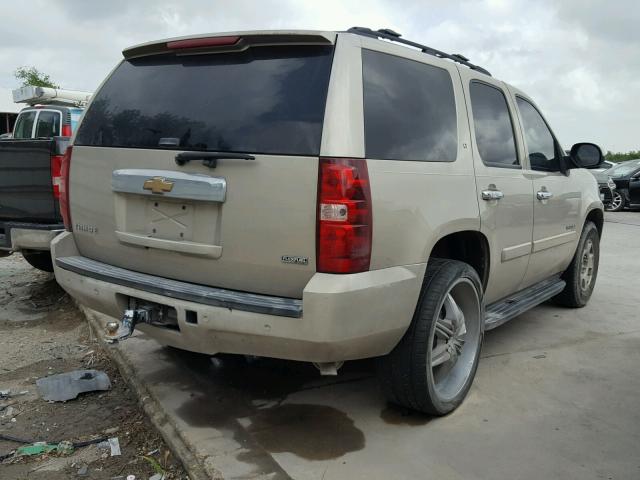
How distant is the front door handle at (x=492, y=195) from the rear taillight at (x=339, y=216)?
1.21 meters

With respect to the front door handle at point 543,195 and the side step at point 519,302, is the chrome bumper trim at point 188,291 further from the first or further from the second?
the front door handle at point 543,195

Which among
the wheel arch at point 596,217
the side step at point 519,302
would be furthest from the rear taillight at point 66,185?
the wheel arch at point 596,217

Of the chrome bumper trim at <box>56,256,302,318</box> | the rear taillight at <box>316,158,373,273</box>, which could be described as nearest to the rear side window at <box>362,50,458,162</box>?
the rear taillight at <box>316,158,373,273</box>

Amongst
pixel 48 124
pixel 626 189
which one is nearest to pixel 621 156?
pixel 626 189

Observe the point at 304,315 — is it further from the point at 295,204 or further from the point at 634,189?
the point at 634,189

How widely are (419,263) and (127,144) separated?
5.36ft

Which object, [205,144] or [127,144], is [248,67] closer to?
[205,144]

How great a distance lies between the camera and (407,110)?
9.93 feet

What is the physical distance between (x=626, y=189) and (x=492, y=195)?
579 inches

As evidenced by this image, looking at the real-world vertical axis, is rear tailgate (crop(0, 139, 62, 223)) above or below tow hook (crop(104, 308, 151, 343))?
above

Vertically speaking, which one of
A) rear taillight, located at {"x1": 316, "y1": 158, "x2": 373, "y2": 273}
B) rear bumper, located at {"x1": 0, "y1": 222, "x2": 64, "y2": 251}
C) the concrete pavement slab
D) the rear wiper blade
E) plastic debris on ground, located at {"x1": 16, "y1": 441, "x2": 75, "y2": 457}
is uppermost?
the rear wiper blade

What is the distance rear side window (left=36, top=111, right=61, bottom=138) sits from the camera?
1213 cm

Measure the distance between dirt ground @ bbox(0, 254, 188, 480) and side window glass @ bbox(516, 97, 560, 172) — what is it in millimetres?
3207

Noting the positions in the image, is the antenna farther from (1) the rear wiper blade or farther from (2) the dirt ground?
(1) the rear wiper blade
